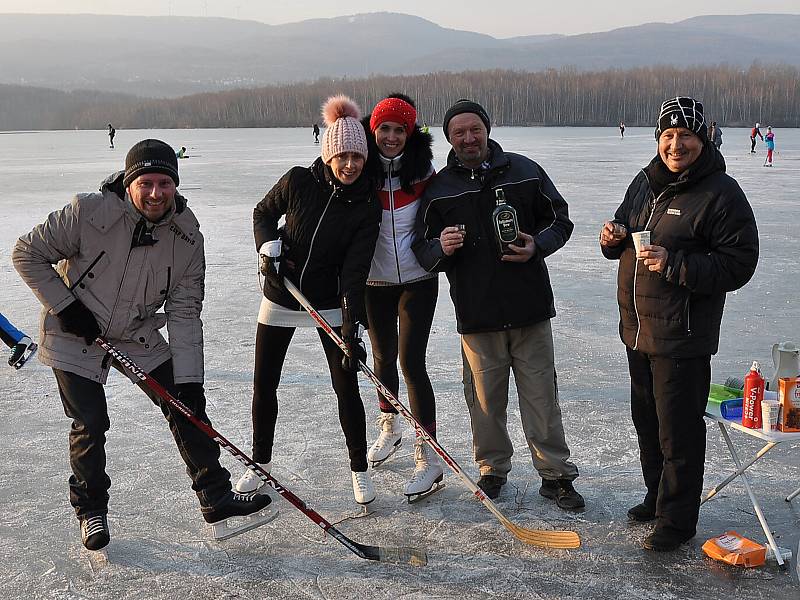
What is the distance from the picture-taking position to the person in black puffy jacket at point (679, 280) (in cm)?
297

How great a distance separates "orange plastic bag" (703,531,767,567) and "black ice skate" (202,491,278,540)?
1659 millimetres

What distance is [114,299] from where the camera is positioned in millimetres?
3188

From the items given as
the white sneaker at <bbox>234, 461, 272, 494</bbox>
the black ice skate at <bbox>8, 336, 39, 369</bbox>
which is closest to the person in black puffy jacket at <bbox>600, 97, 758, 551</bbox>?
the white sneaker at <bbox>234, 461, 272, 494</bbox>

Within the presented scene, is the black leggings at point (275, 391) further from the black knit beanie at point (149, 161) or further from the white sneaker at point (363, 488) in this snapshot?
the black knit beanie at point (149, 161)

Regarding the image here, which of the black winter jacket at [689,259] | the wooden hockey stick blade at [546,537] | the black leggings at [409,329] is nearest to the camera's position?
the black winter jacket at [689,259]

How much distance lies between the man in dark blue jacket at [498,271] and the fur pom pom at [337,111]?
0.41m

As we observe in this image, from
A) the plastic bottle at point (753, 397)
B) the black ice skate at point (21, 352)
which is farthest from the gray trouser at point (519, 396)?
the black ice skate at point (21, 352)

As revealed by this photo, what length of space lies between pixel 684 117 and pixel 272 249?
165cm

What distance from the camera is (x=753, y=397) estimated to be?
309 centimetres

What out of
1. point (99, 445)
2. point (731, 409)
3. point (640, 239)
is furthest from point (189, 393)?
point (731, 409)

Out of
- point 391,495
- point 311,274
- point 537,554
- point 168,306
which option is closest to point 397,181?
point 311,274

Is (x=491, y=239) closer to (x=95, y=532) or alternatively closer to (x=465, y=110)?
(x=465, y=110)

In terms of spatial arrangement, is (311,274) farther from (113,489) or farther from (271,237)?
(113,489)

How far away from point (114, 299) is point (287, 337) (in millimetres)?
774
